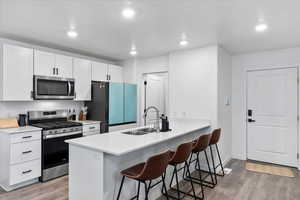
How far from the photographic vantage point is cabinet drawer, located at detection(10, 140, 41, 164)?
288cm

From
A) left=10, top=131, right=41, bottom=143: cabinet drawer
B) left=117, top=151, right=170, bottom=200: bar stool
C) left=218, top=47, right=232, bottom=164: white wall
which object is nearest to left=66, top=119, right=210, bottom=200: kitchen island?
left=117, top=151, right=170, bottom=200: bar stool

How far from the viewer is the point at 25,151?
3000 mm

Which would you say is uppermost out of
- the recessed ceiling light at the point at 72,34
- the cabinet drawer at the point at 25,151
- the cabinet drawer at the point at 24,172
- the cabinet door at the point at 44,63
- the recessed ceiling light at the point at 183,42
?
the recessed ceiling light at the point at 72,34

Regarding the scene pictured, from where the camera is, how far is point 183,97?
4094 mm

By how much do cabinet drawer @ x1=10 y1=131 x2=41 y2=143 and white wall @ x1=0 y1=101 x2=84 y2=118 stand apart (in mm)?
724

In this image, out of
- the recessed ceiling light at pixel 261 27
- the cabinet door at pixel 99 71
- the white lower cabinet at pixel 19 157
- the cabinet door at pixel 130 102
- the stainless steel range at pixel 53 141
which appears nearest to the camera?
the recessed ceiling light at pixel 261 27

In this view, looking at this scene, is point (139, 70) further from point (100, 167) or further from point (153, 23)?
point (100, 167)

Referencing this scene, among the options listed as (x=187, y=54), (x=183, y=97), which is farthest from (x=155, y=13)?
(x=183, y=97)

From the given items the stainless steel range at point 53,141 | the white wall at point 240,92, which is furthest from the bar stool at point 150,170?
the white wall at point 240,92

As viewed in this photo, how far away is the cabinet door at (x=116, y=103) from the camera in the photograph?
4.22 metres

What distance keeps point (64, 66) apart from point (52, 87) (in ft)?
1.66

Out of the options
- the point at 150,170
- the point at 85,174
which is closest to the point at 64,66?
the point at 85,174

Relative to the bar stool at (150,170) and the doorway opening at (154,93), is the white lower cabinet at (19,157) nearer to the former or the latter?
the bar stool at (150,170)

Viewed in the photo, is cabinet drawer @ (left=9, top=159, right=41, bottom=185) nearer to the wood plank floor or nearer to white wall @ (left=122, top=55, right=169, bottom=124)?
the wood plank floor
